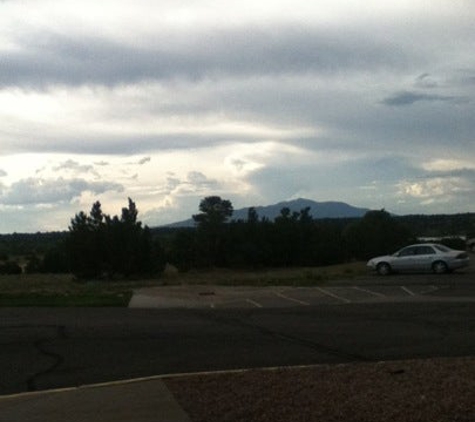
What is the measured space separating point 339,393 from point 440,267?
32.1 m

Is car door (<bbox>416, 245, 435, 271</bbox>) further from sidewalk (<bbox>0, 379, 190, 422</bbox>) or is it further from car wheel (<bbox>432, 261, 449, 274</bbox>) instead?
sidewalk (<bbox>0, 379, 190, 422</bbox>)

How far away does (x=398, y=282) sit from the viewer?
3475cm

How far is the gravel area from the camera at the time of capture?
8086 millimetres

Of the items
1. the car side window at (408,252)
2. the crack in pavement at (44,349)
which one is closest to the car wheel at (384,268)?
the car side window at (408,252)

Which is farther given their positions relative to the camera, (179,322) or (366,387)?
(179,322)

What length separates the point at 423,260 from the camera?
40.6m

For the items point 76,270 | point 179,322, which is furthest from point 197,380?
point 76,270

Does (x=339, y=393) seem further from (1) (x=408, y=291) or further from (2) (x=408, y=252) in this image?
(2) (x=408, y=252)

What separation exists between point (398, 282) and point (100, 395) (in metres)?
25.9

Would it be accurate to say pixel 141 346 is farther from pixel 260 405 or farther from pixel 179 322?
pixel 260 405

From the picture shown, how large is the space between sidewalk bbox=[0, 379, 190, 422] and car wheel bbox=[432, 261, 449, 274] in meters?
31.0

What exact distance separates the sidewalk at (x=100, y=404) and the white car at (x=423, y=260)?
3101 cm

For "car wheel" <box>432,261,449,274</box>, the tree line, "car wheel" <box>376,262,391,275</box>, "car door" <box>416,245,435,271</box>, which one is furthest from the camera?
the tree line

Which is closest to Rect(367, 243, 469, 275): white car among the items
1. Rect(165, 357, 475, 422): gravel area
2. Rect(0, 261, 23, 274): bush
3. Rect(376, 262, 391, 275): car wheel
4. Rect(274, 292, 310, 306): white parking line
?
Rect(376, 262, 391, 275): car wheel
